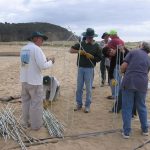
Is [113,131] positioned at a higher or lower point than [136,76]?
lower

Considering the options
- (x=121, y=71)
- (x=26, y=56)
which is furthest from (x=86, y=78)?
(x=26, y=56)

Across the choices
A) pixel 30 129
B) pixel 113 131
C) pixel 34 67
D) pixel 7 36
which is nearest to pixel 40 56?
pixel 34 67

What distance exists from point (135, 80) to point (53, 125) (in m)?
1.55

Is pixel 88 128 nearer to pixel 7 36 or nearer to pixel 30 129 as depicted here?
pixel 30 129

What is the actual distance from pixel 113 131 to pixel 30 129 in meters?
1.41

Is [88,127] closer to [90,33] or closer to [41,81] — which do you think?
[41,81]

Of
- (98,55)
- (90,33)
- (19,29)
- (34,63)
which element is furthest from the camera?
(19,29)

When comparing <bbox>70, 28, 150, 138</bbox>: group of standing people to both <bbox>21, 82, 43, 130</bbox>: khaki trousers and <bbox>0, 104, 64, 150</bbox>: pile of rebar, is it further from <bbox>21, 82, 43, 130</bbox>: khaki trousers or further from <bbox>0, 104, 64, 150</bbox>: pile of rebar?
<bbox>21, 82, 43, 130</bbox>: khaki trousers

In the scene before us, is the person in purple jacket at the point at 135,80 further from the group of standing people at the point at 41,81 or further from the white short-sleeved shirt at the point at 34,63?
the white short-sleeved shirt at the point at 34,63

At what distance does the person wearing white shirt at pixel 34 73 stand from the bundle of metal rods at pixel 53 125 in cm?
17

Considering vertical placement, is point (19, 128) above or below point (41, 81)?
below

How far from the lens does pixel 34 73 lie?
6.88 meters

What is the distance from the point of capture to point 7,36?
54.4 metres

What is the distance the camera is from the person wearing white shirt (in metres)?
6.85
